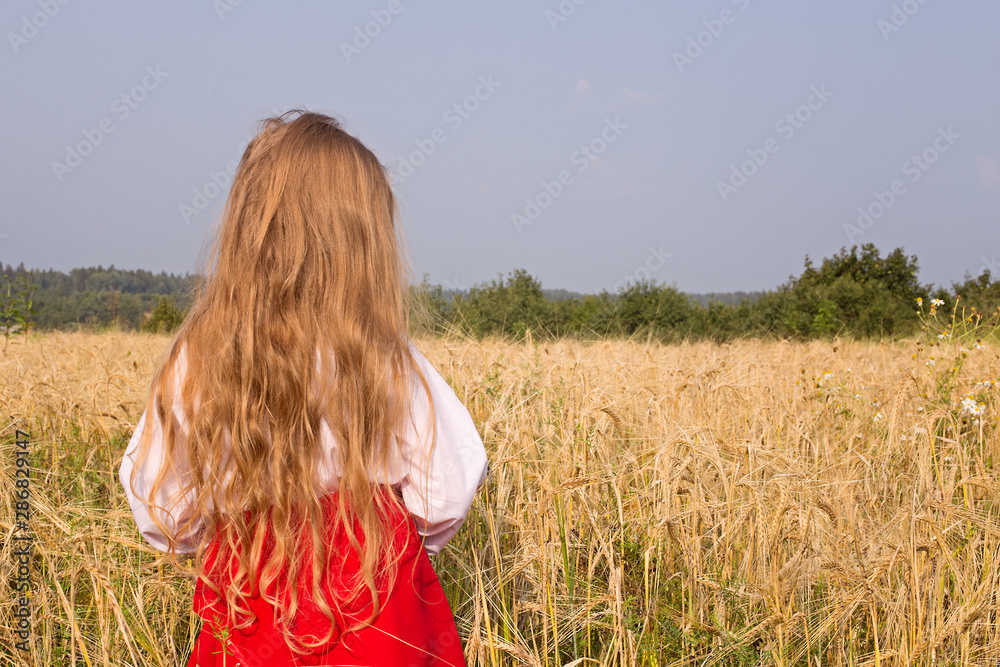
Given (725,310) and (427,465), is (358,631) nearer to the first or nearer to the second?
(427,465)

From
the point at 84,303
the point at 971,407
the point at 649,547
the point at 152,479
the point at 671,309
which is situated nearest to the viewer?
the point at 152,479

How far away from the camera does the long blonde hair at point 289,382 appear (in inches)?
44.6

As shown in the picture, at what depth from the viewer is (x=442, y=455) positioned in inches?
45.5

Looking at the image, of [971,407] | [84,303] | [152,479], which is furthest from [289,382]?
[84,303]

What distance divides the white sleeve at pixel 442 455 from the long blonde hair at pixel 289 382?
0.12 feet

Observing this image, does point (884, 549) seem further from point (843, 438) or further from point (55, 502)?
point (55, 502)

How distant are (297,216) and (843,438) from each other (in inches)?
112

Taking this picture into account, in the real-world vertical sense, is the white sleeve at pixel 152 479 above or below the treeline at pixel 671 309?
below

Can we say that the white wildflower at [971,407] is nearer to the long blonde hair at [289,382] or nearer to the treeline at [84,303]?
the long blonde hair at [289,382]

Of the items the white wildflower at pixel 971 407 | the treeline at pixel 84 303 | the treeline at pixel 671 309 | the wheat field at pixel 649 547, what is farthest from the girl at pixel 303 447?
the treeline at pixel 671 309

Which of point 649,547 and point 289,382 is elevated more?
point 289,382

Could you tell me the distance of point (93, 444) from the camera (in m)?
2.80

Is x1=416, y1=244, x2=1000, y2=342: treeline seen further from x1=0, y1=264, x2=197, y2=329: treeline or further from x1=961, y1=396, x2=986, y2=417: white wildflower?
x1=961, y1=396, x2=986, y2=417: white wildflower

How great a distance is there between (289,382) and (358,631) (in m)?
0.50
